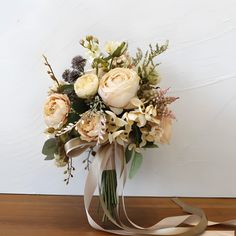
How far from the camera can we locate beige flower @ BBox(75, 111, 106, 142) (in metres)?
0.82

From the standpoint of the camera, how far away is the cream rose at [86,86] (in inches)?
32.9

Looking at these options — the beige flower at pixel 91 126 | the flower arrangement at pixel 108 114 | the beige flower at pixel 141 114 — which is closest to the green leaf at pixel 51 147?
the flower arrangement at pixel 108 114

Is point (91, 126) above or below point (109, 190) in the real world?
above

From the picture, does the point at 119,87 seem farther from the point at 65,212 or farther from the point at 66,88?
the point at 65,212

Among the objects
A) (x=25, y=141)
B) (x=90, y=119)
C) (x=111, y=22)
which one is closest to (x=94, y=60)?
(x=90, y=119)

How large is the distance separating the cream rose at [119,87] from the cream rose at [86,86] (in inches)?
0.6

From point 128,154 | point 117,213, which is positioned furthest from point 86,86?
point 117,213

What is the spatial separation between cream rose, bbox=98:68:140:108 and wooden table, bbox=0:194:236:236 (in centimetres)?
33

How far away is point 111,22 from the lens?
109cm

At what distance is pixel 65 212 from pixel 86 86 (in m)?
0.37

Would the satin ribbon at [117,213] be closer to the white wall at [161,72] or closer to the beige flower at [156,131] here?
the beige flower at [156,131]

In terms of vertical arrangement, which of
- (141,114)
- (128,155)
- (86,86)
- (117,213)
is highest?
(86,86)

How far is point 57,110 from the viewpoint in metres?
0.84

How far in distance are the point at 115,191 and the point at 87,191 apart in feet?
0.23
